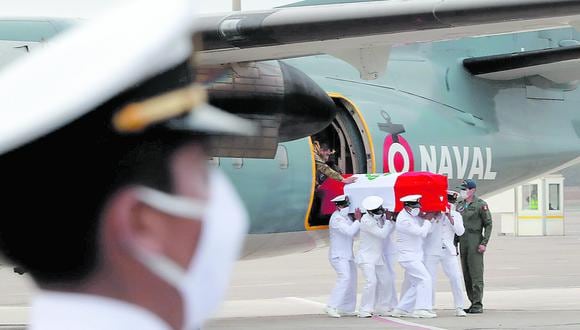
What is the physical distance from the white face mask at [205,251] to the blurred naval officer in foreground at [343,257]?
11677mm

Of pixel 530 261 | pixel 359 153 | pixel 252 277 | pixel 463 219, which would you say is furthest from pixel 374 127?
pixel 530 261

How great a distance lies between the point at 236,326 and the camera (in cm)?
1207

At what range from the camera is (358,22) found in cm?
827

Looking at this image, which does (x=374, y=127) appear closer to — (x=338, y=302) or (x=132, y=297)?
(x=338, y=302)

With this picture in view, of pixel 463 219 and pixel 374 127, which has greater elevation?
pixel 374 127

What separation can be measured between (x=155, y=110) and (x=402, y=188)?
38.3 feet

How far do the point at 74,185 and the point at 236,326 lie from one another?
1118cm

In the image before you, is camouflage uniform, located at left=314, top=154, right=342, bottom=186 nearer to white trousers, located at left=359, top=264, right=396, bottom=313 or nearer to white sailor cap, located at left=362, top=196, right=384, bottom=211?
white sailor cap, located at left=362, top=196, right=384, bottom=211

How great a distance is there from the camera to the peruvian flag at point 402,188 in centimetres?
1255

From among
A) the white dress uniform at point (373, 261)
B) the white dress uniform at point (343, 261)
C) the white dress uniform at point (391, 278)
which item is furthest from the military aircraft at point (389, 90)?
the white dress uniform at point (391, 278)

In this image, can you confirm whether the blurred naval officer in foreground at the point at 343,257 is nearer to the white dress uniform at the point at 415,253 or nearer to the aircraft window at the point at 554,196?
the white dress uniform at the point at 415,253

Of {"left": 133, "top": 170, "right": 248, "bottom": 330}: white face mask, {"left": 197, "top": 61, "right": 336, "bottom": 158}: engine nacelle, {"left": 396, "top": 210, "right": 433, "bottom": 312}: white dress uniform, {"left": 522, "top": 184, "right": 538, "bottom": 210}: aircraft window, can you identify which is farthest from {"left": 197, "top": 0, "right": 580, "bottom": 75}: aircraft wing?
{"left": 522, "top": 184, "right": 538, "bottom": 210}: aircraft window

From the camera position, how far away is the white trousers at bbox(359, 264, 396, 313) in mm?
12927

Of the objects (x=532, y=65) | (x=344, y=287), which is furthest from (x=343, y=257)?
(x=532, y=65)
